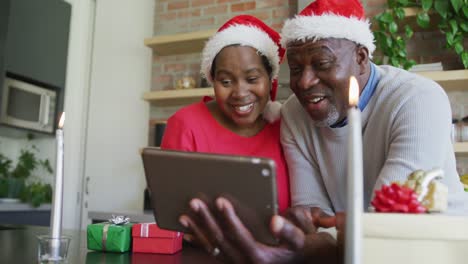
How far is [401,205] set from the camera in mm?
567

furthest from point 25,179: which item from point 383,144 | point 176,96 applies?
point 383,144

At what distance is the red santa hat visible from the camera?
1459 millimetres

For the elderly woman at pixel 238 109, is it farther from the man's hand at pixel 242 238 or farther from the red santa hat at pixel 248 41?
the man's hand at pixel 242 238

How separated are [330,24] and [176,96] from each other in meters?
2.16

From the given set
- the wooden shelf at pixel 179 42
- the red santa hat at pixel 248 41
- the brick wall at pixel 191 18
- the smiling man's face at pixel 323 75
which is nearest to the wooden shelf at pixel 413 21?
the brick wall at pixel 191 18

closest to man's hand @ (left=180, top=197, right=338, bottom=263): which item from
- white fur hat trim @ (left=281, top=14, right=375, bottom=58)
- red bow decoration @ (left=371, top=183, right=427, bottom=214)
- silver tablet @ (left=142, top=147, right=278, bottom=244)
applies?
silver tablet @ (left=142, top=147, right=278, bottom=244)

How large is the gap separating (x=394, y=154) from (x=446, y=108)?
19 cm

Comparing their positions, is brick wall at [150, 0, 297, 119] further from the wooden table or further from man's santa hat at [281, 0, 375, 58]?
the wooden table

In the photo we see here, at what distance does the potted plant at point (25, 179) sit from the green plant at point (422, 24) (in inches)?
95.7

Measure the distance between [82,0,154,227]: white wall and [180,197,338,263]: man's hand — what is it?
2.96 metres

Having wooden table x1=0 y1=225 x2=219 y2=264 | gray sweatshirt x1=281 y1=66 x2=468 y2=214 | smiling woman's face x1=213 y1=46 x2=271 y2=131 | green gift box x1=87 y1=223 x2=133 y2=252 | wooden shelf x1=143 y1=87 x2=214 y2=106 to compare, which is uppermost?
wooden shelf x1=143 y1=87 x2=214 y2=106

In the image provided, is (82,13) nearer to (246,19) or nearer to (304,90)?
(246,19)

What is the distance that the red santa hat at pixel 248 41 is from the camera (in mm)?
1459

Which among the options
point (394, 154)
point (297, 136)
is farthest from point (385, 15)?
point (394, 154)
